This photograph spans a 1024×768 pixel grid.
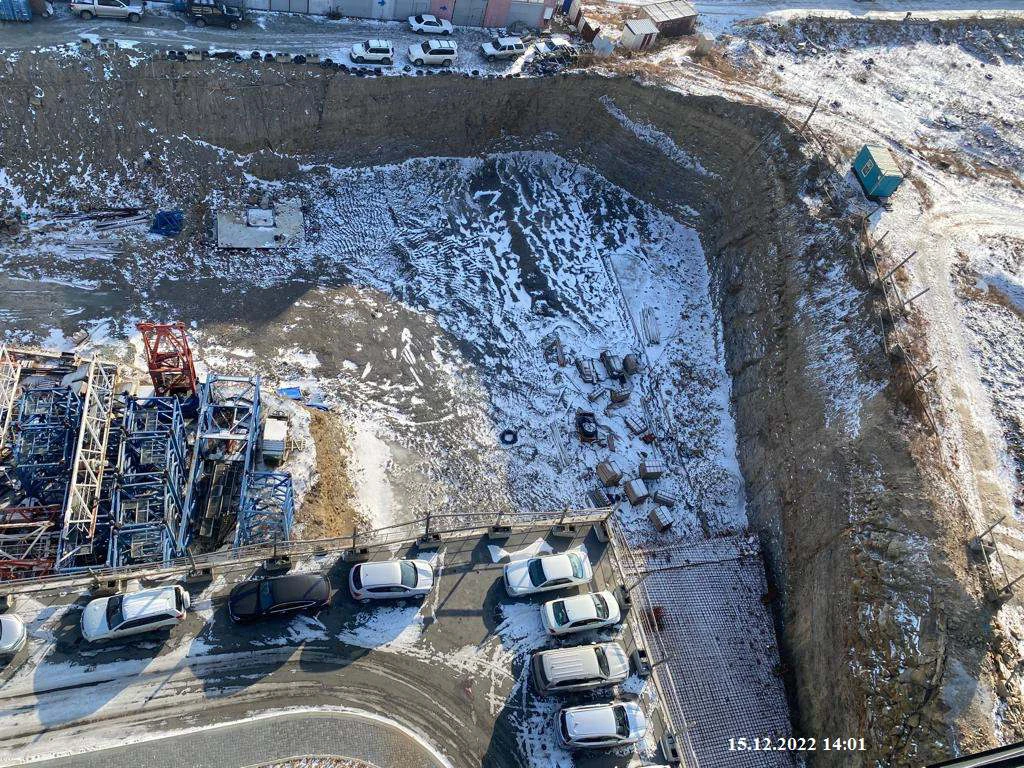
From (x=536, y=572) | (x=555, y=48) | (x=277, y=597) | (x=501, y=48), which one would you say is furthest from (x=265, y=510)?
(x=555, y=48)

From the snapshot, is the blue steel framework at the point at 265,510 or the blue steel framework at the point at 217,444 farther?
the blue steel framework at the point at 217,444

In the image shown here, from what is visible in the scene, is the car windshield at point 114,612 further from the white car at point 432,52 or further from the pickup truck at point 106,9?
the pickup truck at point 106,9

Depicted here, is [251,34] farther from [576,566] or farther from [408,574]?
[576,566]

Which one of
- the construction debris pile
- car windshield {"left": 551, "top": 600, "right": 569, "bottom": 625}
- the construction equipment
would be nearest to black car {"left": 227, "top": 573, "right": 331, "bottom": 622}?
the construction debris pile

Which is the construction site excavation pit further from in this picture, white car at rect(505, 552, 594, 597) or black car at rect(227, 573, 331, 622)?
white car at rect(505, 552, 594, 597)

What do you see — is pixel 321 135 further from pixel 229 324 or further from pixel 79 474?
pixel 79 474

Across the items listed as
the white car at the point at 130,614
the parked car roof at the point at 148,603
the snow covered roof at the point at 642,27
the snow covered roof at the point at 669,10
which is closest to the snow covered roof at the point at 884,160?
the snow covered roof at the point at 642,27
